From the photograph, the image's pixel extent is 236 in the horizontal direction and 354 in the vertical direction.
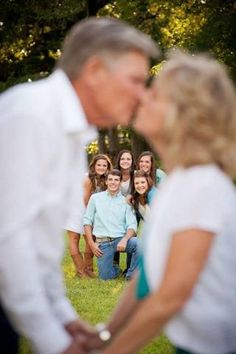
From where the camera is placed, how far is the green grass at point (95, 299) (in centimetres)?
566

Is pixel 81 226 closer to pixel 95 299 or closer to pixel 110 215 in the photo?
pixel 110 215

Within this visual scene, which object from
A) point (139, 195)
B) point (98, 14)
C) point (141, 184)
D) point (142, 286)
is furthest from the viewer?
point (98, 14)

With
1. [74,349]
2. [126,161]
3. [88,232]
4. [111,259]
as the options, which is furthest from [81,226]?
[74,349]

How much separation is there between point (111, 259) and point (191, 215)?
7.60 metres

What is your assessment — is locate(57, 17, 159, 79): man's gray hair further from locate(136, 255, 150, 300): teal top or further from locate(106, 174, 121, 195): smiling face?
locate(106, 174, 121, 195): smiling face

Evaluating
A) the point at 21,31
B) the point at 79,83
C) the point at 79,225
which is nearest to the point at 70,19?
the point at 21,31

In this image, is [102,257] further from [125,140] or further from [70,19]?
[125,140]

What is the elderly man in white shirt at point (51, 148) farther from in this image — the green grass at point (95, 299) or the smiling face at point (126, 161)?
the smiling face at point (126, 161)

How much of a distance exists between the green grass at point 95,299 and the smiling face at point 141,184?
3.87ft

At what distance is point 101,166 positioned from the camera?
10.4 meters

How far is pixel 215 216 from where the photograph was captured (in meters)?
2.11

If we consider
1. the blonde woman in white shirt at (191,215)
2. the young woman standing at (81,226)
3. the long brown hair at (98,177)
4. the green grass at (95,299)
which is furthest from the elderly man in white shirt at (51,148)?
the long brown hair at (98,177)

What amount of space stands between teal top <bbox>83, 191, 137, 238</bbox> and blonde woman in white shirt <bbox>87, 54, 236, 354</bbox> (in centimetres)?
734

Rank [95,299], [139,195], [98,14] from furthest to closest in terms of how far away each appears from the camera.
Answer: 1. [98,14]
2. [139,195]
3. [95,299]
